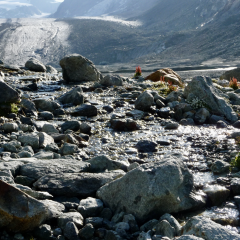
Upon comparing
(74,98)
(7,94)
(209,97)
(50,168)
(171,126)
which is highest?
(7,94)

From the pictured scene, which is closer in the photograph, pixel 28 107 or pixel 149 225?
pixel 149 225

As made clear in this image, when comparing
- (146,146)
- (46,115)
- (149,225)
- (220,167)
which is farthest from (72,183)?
(46,115)

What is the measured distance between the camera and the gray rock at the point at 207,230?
3.43 meters

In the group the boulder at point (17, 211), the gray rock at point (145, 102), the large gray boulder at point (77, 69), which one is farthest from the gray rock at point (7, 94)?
the large gray boulder at point (77, 69)

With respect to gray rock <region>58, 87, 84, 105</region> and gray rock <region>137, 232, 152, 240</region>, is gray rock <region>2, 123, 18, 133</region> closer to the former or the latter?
gray rock <region>58, 87, 84, 105</region>

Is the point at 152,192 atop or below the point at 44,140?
atop

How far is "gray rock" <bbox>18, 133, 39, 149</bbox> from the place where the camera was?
25.2ft

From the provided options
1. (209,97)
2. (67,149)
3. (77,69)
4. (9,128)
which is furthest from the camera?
(77,69)

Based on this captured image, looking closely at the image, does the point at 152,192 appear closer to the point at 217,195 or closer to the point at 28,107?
the point at 217,195

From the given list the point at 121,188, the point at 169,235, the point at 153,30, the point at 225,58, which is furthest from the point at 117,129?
the point at 153,30

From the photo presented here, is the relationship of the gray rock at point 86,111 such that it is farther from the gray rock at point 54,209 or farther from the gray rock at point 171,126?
the gray rock at point 54,209

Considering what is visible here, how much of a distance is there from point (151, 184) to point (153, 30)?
181584 mm

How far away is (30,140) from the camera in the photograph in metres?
7.74

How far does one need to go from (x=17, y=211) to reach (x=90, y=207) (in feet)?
3.61
